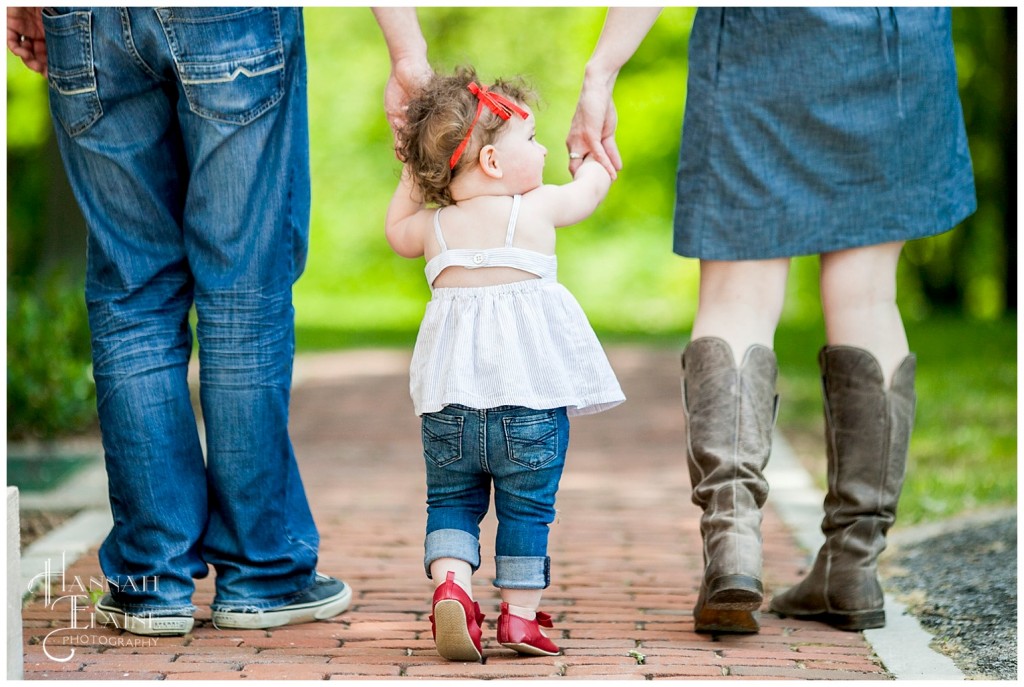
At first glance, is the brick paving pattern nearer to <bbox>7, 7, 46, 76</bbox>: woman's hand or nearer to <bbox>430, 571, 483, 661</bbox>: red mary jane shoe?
<bbox>430, 571, 483, 661</bbox>: red mary jane shoe

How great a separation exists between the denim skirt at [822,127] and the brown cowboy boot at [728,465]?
0.88 feet

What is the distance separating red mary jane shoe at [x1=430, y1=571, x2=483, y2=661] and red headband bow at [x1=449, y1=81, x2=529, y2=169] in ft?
2.87

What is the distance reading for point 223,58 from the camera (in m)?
2.65

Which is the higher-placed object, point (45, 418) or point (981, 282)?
point (45, 418)

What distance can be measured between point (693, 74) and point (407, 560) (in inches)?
67.8

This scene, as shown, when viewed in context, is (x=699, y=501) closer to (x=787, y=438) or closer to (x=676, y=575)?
(x=676, y=575)

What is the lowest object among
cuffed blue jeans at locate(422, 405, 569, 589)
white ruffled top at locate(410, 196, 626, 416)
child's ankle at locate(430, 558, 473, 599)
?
child's ankle at locate(430, 558, 473, 599)

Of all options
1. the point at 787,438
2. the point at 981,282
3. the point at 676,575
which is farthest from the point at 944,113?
the point at 981,282

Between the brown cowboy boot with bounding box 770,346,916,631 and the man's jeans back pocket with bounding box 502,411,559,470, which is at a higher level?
the man's jeans back pocket with bounding box 502,411,559,470

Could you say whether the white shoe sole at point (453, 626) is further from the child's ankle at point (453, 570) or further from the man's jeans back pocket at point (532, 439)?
the man's jeans back pocket at point (532, 439)

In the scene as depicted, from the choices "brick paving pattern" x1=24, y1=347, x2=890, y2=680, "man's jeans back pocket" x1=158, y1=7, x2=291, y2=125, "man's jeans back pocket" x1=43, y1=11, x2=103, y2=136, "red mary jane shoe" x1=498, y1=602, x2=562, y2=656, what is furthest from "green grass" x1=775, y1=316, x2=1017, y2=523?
"man's jeans back pocket" x1=43, y1=11, x2=103, y2=136

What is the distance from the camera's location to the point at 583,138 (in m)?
2.75

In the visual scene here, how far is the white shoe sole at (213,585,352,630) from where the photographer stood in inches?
111

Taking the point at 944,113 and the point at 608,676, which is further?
the point at 944,113
